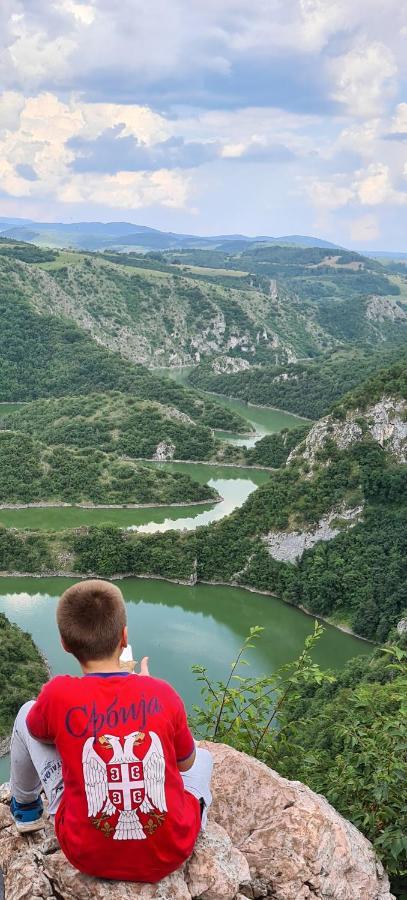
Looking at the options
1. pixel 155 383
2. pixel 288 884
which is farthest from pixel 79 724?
pixel 155 383

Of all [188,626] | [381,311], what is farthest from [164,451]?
[381,311]

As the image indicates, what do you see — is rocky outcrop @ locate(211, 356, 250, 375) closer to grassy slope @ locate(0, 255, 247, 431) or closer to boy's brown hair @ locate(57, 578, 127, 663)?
grassy slope @ locate(0, 255, 247, 431)

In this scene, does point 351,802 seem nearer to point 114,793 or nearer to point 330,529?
point 114,793

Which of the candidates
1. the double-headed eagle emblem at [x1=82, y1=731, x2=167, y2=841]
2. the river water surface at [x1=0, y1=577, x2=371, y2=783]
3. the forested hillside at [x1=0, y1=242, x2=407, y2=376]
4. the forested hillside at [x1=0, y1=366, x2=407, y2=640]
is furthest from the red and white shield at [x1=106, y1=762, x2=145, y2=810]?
the forested hillside at [x1=0, y1=242, x2=407, y2=376]

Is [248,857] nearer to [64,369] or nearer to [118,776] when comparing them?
[118,776]

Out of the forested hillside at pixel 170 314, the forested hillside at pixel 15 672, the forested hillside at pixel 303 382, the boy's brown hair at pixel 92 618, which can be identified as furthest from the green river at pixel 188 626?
the forested hillside at pixel 170 314

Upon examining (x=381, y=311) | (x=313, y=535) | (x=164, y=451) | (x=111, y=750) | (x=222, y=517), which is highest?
(x=381, y=311)

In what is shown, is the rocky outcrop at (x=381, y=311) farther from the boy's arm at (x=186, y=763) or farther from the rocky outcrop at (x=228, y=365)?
the boy's arm at (x=186, y=763)
